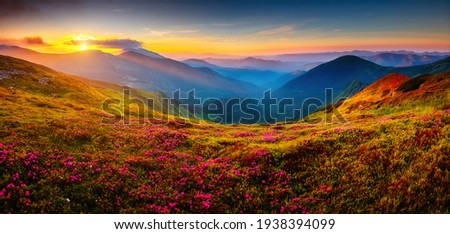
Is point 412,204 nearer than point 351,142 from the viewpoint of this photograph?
Yes

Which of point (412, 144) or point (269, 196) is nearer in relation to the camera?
point (269, 196)

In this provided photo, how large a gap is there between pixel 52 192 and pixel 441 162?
17.1 m

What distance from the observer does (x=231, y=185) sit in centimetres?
1261

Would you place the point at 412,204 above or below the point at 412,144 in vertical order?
below

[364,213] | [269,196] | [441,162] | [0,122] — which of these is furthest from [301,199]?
[0,122]

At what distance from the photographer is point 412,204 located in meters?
9.37

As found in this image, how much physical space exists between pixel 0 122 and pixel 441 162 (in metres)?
28.2

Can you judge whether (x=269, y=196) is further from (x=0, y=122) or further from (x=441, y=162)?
(x=0, y=122)
